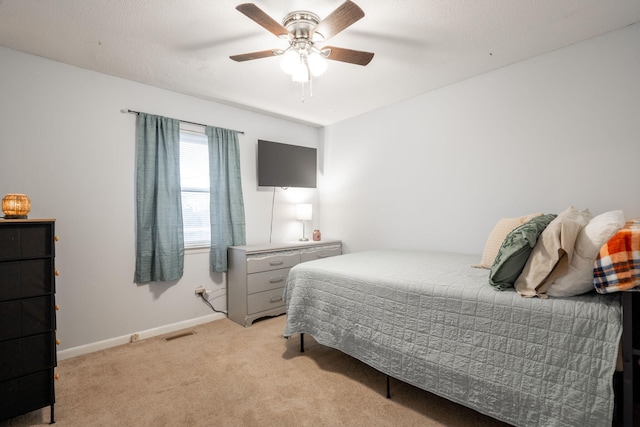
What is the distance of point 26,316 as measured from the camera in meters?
1.70

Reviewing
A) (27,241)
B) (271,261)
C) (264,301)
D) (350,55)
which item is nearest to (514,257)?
(350,55)

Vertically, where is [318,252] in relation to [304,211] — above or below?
below

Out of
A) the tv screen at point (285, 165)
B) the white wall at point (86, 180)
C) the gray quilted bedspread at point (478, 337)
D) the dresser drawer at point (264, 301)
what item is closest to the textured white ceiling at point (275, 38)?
the white wall at point (86, 180)

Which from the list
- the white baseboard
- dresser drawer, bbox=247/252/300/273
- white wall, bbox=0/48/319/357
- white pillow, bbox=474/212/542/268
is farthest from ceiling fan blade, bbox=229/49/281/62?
the white baseboard

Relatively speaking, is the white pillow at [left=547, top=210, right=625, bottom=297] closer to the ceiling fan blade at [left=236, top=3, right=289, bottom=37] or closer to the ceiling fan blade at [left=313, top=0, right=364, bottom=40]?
the ceiling fan blade at [left=313, top=0, right=364, bottom=40]

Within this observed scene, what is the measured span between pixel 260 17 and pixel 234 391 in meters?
2.29

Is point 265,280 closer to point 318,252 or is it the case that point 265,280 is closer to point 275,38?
point 318,252

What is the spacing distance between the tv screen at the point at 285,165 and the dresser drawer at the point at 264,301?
132 cm

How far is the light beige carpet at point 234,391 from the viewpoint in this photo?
1.72 meters

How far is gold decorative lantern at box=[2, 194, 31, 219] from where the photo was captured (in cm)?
173

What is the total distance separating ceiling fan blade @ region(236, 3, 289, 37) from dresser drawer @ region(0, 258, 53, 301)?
1801 millimetres

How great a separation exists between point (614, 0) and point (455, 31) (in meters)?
0.90

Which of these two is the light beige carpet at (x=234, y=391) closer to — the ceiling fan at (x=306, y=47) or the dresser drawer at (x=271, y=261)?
the dresser drawer at (x=271, y=261)

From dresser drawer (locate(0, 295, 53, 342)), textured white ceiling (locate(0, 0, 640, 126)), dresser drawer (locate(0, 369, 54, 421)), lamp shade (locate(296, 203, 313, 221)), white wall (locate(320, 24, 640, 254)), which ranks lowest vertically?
dresser drawer (locate(0, 369, 54, 421))
